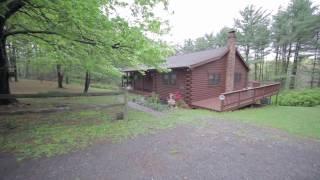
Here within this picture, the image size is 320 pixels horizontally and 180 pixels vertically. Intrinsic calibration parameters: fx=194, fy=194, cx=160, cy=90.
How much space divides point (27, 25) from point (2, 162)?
7.75 metres

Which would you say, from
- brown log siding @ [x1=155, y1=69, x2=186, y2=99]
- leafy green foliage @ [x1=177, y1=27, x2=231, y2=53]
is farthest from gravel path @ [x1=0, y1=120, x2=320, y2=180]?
leafy green foliage @ [x1=177, y1=27, x2=231, y2=53]

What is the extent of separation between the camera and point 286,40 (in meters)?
23.1

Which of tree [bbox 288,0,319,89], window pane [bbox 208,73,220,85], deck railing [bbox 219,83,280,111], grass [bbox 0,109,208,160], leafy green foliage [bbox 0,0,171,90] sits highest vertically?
tree [bbox 288,0,319,89]

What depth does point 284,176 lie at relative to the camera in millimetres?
3717

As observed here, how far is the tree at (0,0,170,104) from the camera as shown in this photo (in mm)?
6043

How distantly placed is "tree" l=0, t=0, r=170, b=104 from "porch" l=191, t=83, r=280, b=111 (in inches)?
196

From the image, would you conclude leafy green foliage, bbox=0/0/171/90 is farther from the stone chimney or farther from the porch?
the stone chimney

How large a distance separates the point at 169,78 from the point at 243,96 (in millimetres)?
6027

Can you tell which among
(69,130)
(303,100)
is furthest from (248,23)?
(69,130)

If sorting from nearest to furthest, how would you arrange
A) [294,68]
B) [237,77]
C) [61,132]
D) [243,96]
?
[61,132]
[243,96]
[237,77]
[294,68]

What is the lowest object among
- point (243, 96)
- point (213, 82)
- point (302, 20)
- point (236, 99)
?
point (236, 99)

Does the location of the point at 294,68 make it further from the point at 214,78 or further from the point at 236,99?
the point at 236,99

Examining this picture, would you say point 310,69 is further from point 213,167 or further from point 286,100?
point 213,167

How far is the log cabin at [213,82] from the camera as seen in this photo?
13.1m
